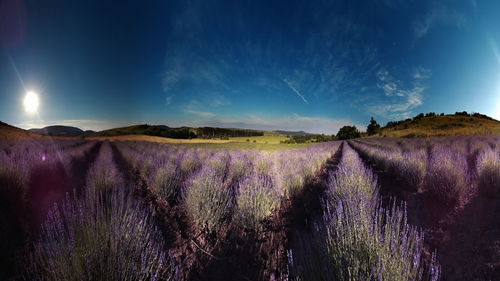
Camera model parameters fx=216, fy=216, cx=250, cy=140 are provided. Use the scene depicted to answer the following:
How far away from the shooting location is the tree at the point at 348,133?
8049cm

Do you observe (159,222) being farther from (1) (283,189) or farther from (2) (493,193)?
(2) (493,193)

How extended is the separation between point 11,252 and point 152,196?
9.07 feet

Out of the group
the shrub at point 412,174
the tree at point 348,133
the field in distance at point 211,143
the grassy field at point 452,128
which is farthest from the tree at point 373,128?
the shrub at point 412,174

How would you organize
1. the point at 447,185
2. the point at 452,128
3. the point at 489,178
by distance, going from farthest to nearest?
the point at 452,128 < the point at 489,178 < the point at 447,185

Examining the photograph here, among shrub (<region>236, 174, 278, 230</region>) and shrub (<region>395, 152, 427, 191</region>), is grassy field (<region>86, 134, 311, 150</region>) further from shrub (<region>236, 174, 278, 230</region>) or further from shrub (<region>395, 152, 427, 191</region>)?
shrub (<region>236, 174, 278, 230</region>)

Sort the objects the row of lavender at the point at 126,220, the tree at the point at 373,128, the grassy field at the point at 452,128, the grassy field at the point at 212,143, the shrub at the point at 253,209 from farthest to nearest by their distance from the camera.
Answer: the tree at the point at 373,128 < the grassy field at the point at 452,128 < the grassy field at the point at 212,143 < the shrub at the point at 253,209 < the row of lavender at the point at 126,220

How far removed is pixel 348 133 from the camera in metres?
81.6

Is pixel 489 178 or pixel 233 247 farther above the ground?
pixel 489 178

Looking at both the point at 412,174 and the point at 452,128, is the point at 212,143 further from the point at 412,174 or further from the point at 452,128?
the point at 452,128

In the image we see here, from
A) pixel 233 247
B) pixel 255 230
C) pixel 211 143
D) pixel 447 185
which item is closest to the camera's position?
pixel 233 247

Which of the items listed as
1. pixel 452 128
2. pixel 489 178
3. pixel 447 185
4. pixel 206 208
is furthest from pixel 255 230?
pixel 452 128

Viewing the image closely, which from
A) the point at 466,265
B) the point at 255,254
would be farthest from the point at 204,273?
the point at 466,265

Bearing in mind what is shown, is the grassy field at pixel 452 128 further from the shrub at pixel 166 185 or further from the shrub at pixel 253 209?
the shrub at pixel 166 185

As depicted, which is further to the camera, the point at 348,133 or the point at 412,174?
the point at 348,133
